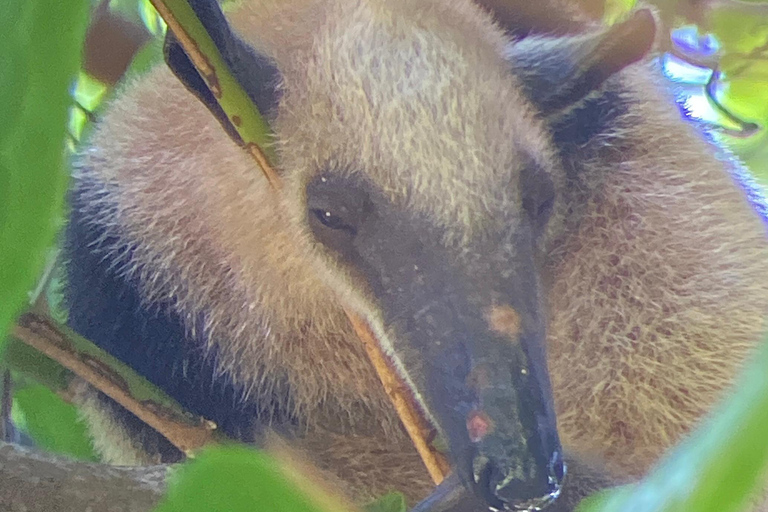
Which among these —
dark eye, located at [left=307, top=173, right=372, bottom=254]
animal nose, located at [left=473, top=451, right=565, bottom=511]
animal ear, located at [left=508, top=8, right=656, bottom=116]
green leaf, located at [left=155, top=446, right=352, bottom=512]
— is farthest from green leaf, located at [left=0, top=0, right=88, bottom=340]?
animal ear, located at [left=508, top=8, right=656, bottom=116]

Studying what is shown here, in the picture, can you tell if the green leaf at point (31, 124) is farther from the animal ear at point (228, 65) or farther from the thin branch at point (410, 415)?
the thin branch at point (410, 415)

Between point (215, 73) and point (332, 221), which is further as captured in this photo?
point (332, 221)

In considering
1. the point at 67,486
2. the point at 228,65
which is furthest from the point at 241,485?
the point at 228,65

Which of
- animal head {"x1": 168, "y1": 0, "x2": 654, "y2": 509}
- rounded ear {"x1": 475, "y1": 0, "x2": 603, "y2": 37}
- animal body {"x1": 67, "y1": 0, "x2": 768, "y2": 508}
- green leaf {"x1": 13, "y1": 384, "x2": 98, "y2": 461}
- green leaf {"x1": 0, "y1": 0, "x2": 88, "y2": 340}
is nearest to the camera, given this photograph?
green leaf {"x1": 0, "y1": 0, "x2": 88, "y2": 340}

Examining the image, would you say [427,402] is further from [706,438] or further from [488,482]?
[706,438]

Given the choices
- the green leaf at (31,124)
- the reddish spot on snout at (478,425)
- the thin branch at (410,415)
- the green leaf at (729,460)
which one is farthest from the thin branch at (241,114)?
the green leaf at (729,460)

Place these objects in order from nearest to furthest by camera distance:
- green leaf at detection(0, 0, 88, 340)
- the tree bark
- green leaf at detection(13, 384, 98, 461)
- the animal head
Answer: green leaf at detection(0, 0, 88, 340) < the tree bark < the animal head < green leaf at detection(13, 384, 98, 461)

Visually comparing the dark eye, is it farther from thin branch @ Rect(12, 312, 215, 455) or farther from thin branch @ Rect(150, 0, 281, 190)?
thin branch @ Rect(12, 312, 215, 455)

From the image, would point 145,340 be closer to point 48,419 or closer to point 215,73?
point 48,419
